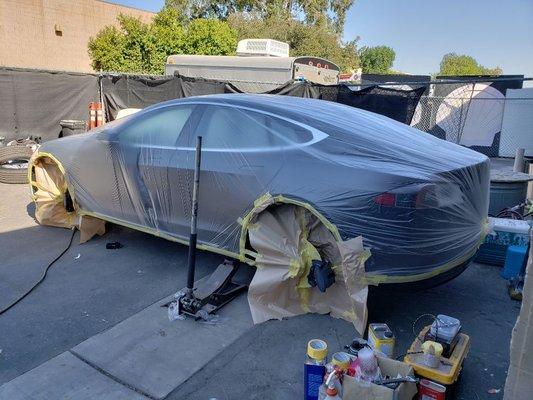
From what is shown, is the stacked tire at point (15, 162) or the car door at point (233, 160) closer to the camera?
the car door at point (233, 160)

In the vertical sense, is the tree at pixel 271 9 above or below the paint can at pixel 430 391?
above

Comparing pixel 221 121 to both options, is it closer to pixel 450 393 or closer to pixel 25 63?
pixel 450 393

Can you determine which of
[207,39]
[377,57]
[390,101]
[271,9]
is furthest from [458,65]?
[390,101]

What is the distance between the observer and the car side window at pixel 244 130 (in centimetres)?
340

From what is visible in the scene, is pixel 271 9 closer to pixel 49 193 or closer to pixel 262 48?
pixel 262 48

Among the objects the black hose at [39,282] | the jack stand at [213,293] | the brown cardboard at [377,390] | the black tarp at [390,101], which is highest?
the black tarp at [390,101]

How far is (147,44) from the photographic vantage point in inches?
802

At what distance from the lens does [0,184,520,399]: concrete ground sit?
260 cm

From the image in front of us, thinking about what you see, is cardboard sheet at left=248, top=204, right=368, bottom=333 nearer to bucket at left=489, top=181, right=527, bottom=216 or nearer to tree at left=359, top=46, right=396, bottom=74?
bucket at left=489, top=181, right=527, bottom=216

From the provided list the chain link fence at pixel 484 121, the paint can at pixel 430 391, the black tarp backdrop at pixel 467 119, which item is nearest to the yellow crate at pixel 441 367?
the paint can at pixel 430 391

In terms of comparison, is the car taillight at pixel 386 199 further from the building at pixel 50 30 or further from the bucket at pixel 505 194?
the building at pixel 50 30

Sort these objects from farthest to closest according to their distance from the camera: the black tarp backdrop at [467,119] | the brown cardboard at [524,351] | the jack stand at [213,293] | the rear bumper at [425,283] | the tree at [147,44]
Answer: the tree at [147,44]
the black tarp backdrop at [467,119]
the jack stand at [213,293]
the rear bumper at [425,283]
the brown cardboard at [524,351]

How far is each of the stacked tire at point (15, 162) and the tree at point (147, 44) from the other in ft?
45.7

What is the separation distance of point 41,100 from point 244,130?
24.4ft
